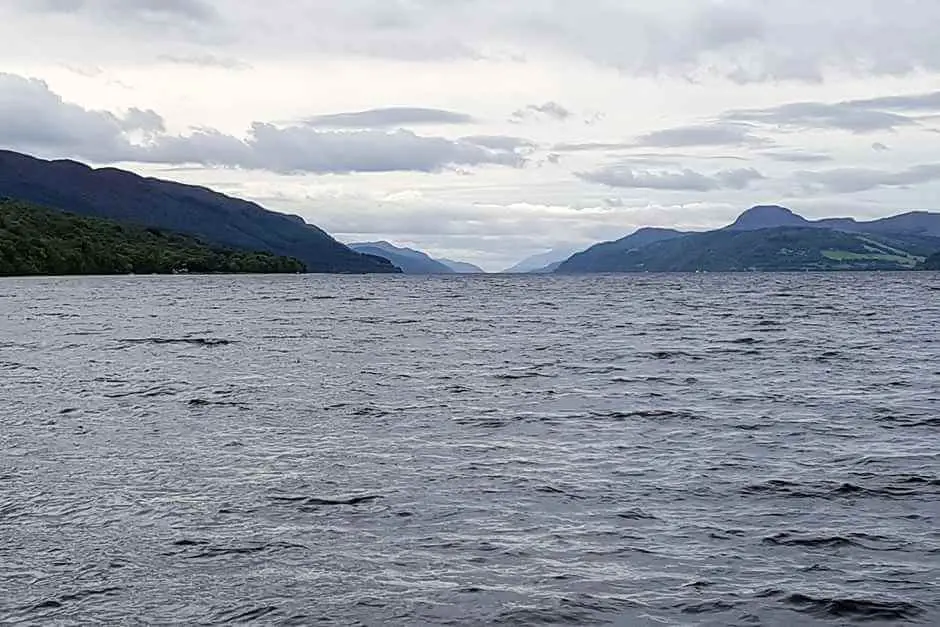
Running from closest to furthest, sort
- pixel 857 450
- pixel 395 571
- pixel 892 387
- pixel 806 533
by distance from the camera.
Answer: pixel 395 571
pixel 806 533
pixel 857 450
pixel 892 387

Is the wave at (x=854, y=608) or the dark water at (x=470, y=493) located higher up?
the dark water at (x=470, y=493)

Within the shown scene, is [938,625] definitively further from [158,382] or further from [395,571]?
[158,382]

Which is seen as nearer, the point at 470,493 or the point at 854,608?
the point at 854,608

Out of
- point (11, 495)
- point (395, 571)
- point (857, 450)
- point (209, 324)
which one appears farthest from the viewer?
point (209, 324)

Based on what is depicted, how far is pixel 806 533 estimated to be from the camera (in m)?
20.1

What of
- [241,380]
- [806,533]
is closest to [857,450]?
[806,533]

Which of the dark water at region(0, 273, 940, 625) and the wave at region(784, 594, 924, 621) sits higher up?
the dark water at region(0, 273, 940, 625)

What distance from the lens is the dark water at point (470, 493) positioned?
1645 centimetres

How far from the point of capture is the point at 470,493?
2319 cm

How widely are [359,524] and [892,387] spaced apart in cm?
2879

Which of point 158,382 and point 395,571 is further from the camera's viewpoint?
point 158,382

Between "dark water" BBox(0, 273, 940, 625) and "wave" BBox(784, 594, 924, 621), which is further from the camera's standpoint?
"dark water" BBox(0, 273, 940, 625)

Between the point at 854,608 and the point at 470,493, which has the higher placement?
the point at 470,493

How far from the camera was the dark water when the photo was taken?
16.5 meters
